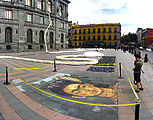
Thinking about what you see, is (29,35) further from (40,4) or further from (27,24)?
(40,4)

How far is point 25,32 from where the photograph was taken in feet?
101

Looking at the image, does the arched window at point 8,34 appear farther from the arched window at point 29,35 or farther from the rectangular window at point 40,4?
the rectangular window at point 40,4

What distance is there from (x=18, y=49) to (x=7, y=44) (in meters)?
2.43

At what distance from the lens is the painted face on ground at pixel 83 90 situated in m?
5.35

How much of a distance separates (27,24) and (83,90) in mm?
29702

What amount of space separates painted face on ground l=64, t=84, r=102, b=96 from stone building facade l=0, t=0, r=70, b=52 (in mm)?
26517

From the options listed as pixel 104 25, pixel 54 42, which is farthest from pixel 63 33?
pixel 104 25

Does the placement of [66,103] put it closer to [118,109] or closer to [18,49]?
[118,109]

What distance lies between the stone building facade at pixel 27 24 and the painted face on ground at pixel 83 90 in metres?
26.5

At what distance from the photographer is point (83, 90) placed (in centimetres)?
570

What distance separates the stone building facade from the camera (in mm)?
27953

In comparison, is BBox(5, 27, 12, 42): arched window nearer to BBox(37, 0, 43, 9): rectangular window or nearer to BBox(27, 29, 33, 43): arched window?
BBox(27, 29, 33, 43): arched window

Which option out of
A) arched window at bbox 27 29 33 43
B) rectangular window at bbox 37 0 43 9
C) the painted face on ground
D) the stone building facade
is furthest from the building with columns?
the painted face on ground

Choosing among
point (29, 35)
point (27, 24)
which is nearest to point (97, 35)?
point (29, 35)
